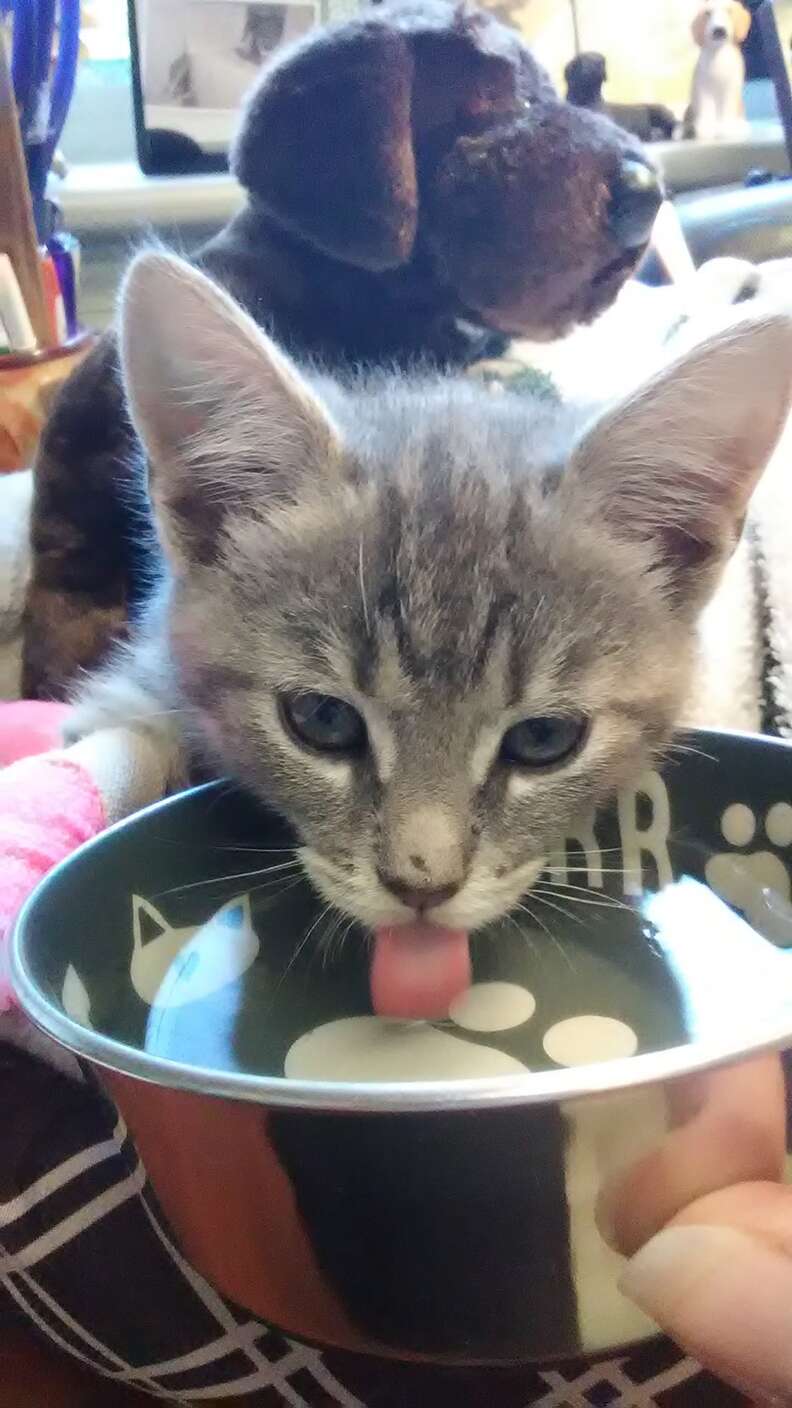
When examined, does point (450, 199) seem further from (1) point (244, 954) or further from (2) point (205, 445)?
(1) point (244, 954)

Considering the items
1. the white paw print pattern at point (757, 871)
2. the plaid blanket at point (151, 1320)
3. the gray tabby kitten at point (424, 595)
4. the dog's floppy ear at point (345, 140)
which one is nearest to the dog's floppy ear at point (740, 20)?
the dog's floppy ear at point (345, 140)

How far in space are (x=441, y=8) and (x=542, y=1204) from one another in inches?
40.9

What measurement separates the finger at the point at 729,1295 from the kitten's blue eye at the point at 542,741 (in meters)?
0.29

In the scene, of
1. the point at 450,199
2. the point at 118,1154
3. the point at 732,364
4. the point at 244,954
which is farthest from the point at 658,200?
the point at 118,1154

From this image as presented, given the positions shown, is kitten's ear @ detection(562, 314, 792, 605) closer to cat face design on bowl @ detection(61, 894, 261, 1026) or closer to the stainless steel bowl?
the stainless steel bowl

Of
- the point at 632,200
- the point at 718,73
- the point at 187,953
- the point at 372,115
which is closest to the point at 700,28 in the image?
the point at 718,73

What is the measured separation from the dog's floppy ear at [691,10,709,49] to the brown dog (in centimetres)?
131

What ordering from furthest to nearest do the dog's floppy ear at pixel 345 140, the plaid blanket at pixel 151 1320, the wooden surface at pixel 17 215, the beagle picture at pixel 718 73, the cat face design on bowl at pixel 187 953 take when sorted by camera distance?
1. the beagle picture at pixel 718 73
2. the wooden surface at pixel 17 215
3. the dog's floppy ear at pixel 345 140
4. the cat face design on bowl at pixel 187 953
5. the plaid blanket at pixel 151 1320

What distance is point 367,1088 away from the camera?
0.45 meters

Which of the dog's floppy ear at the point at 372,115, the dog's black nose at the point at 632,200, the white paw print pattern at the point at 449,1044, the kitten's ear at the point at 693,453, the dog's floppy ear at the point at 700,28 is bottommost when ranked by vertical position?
the white paw print pattern at the point at 449,1044

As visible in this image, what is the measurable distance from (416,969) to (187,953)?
17cm

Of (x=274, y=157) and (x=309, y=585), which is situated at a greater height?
(x=274, y=157)

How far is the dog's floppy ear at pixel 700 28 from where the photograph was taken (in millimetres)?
2264

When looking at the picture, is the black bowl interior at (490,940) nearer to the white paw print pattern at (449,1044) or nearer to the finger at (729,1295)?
the white paw print pattern at (449,1044)
